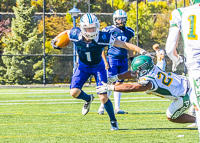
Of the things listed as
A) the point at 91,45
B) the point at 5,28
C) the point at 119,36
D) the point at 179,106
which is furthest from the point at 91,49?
the point at 5,28

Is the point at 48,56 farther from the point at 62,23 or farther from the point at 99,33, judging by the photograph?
the point at 99,33

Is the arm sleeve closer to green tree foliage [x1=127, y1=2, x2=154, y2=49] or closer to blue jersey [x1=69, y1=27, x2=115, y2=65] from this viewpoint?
blue jersey [x1=69, y1=27, x2=115, y2=65]

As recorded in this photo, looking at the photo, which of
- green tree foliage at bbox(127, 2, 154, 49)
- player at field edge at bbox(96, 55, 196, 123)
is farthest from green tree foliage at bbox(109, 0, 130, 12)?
player at field edge at bbox(96, 55, 196, 123)

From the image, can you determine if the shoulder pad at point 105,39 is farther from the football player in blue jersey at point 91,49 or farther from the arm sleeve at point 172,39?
the arm sleeve at point 172,39

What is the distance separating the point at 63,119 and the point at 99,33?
2.03 metres

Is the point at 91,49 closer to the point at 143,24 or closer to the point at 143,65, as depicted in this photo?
the point at 143,65

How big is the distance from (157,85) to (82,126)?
74.8 inches

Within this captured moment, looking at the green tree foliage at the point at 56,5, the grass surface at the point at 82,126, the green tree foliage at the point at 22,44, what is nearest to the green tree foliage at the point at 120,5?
the green tree foliage at the point at 56,5

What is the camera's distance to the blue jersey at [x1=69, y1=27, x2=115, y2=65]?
578 centimetres

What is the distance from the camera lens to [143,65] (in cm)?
483

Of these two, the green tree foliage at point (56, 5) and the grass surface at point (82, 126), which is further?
the green tree foliage at point (56, 5)

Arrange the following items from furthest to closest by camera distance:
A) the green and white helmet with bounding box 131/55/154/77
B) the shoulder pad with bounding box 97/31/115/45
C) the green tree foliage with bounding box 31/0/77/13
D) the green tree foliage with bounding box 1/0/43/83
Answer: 1. the green tree foliage with bounding box 31/0/77/13
2. the green tree foliage with bounding box 1/0/43/83
3. the shoulder pad with bounding box 97/31/115/45
4. the green and white helmet with bounding box 131/55/154/77

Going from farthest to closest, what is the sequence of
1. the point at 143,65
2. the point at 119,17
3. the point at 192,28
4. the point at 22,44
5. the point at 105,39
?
the point at 22,44 < the point at 119,17 < the point at 105,39 < the point at 143,65 < the point at 192,28

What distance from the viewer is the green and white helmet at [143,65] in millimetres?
4840
